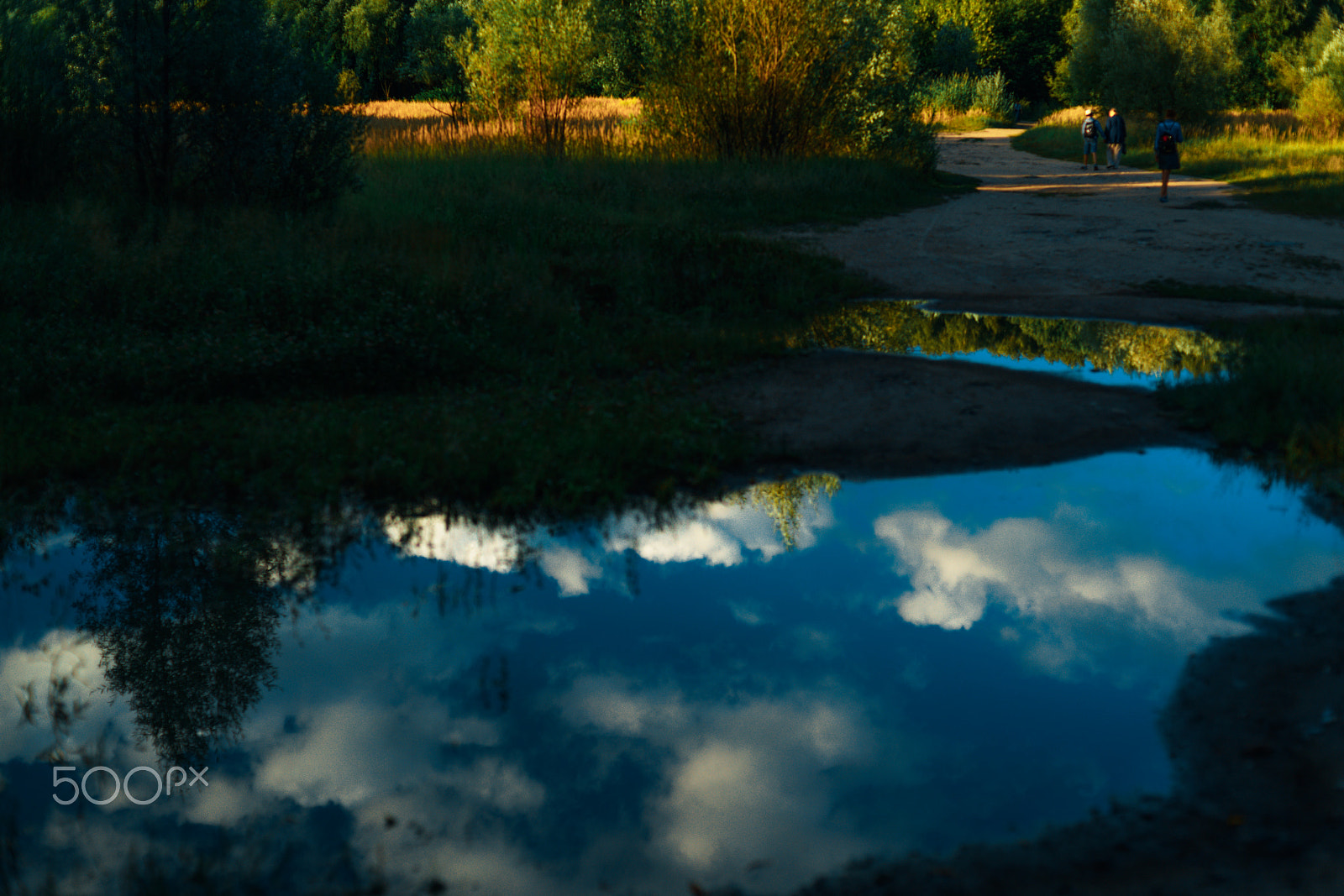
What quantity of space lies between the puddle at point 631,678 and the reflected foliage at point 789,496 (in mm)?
27

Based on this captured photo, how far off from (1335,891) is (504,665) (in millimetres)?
2715

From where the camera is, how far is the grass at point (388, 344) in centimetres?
581

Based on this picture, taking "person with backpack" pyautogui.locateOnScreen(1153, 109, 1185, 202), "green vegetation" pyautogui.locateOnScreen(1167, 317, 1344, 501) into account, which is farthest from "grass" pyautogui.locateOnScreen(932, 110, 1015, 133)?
"green vegetation" pyautogui.locateOnScreen(1167, 317, 1344, 501)

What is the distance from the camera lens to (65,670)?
12.9 ft

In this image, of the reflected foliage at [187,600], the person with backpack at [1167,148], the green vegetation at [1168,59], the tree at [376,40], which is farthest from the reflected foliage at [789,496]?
the tree at [376,40]

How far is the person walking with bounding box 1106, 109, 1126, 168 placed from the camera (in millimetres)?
26531

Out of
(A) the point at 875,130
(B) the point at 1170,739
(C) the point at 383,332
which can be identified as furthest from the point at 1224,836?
(A) the point at 875,130

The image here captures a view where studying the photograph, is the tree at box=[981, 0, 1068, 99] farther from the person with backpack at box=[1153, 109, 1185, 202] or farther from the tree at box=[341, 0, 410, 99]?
the person with backpack at box=[1153, 109, 1185, 202]

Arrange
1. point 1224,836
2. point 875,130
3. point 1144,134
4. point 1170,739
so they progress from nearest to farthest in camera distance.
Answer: point 1224,836 → point 1170,739 → point 875,130 → point 1144,134

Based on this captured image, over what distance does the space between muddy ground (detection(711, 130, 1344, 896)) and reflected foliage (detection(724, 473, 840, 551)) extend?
209 mm

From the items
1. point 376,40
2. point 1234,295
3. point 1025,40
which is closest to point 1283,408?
point 1234,295

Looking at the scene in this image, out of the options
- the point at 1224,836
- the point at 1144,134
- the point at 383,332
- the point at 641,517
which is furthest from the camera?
the point at 1144,134

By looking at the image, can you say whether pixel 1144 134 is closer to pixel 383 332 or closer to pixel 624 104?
pixel 624 104

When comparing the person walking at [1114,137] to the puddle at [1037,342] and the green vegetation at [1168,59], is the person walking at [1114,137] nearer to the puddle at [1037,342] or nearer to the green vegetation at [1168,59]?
the green vegetation at [1168,59]
